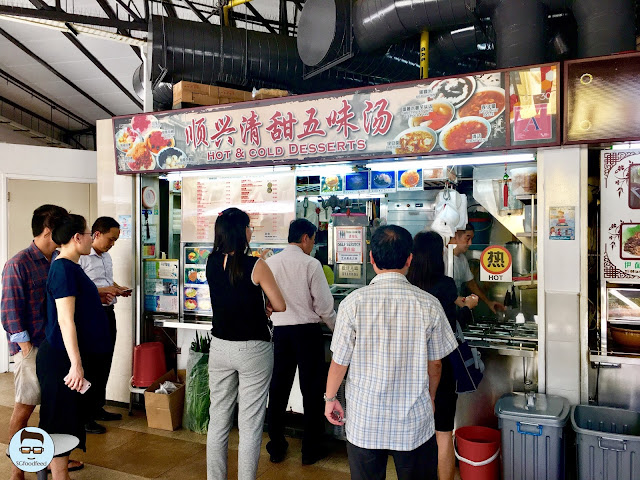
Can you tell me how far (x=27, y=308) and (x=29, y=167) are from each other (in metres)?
3.67

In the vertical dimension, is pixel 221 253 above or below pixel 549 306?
above

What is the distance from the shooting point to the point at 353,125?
430 cm

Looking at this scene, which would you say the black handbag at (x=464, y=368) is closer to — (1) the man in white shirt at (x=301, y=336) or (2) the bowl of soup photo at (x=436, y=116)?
(1) the man in white shirt at (x=301, y=336)

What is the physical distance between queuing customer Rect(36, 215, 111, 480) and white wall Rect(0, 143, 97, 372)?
158 inches

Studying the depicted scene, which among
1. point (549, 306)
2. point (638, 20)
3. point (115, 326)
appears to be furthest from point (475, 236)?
point (115, 326)

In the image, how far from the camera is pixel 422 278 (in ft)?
10.7

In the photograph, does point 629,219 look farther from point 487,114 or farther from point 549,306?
point 487,114

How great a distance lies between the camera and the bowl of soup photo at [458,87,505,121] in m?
3.77

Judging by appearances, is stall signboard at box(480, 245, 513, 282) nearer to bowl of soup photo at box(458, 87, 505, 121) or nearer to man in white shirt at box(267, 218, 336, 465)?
bowl of soup photo at box(458, 87, 505, 121)

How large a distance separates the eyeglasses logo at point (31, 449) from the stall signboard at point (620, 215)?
361cm

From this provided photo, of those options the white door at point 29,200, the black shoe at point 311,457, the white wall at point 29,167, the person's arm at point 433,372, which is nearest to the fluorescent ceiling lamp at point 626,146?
the person's arm at point 433,372

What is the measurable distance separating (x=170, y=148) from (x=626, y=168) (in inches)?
152

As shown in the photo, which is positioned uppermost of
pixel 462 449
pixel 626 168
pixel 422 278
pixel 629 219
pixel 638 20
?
pixel 638 20

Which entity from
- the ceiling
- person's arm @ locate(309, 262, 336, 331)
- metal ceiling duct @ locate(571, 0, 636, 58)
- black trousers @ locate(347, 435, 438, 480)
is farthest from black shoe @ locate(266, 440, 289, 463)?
the ceiling
